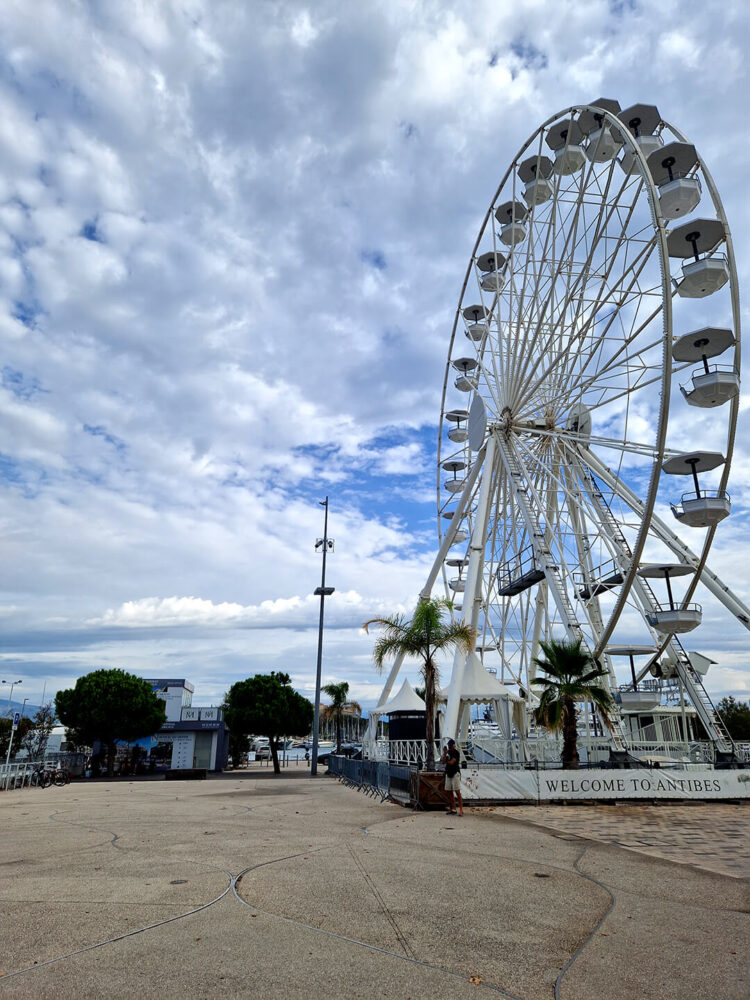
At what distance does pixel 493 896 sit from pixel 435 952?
6.48ft

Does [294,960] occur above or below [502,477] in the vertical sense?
below

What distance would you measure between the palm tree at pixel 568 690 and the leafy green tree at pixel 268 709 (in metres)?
23.8

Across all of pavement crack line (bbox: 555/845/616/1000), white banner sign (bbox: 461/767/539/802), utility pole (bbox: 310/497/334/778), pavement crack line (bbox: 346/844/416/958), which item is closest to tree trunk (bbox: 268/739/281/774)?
utility pole (bbox: 310/497/334/778)

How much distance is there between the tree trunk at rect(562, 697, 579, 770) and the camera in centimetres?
1820

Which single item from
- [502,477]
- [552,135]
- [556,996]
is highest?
[552,135]

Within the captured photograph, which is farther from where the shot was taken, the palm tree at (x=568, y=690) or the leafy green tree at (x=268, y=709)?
the leafy green tree at (x=268, y=709)

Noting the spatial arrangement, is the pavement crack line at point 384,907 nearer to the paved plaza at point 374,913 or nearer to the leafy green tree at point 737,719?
the paved plaza at point 374,913

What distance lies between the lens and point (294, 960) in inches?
189

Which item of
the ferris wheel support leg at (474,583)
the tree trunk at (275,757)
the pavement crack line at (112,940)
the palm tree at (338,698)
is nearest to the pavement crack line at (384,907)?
the pavement crack line at (112,940)

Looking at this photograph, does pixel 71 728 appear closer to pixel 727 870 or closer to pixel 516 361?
pixel 516 361

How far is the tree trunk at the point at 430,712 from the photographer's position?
18.4 metres

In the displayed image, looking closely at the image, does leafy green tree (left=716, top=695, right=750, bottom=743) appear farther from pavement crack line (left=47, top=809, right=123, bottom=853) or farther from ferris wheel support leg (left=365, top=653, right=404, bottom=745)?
pavement crack line (left=47, top=809, right=123, bottom=853)

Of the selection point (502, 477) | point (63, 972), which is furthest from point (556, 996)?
point (502, 477)

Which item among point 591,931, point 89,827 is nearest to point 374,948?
point 591,931
